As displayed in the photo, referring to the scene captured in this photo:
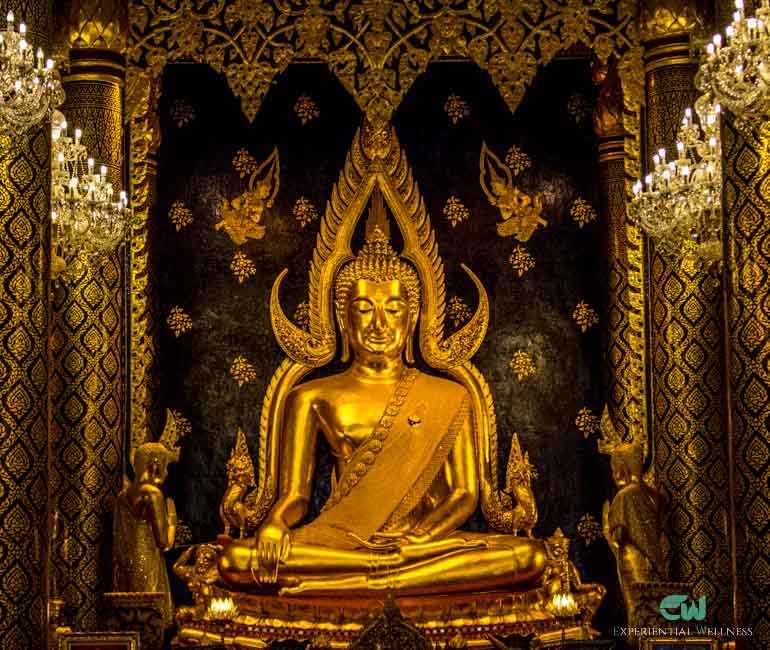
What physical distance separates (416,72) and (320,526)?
3.08 m

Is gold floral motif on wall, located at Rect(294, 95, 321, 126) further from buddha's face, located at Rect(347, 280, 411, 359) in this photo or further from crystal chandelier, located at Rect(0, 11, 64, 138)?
crystal chandelier, located at Rect(0, 11, 64, 138)

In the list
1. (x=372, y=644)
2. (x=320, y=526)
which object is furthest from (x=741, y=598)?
(x=320, y=526)

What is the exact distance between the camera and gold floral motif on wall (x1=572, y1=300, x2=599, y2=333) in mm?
11266

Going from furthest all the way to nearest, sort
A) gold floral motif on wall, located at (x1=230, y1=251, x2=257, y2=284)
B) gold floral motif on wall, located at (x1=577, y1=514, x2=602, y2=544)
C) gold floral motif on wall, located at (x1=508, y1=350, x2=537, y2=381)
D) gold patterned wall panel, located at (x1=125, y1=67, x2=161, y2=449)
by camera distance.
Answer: gold floral motif on wall, located at (x1=230, y1=251, x2=257, y2=284) → gold floral motif on wall, located at (x1=508, y1=350, x2=537, y2=381) → gold floral motif on wall, located at (x1=577, y1=514, x2=602, y2=544) → gold patterned wall panel, located at (x1=125, y1=67, x2=161, y2=449)

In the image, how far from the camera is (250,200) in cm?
1141

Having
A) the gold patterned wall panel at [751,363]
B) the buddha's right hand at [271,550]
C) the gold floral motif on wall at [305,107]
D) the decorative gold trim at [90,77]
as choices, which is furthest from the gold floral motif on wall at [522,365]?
the gold patterned wall panel at [751,363]

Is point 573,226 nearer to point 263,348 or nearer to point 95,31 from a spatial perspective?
point 263,348

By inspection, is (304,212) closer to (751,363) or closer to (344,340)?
(344,340)

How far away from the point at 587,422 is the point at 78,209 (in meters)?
3.91

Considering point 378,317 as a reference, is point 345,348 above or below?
below

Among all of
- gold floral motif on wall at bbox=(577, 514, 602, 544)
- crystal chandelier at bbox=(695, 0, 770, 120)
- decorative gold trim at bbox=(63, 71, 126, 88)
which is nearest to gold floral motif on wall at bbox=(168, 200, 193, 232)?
decorative gold trim at bbox=(63, 71, 126, 88)

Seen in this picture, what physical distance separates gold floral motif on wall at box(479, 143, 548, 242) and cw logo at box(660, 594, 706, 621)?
3.12 meters

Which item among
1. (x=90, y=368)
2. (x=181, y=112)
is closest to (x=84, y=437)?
(x=90, y=368)

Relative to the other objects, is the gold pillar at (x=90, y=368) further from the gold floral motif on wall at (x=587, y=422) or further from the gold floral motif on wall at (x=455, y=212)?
the gold floral motif on wall at (x=587, y=422)
